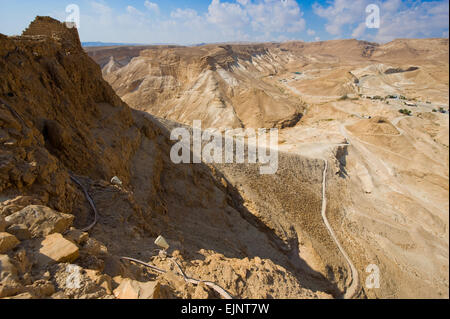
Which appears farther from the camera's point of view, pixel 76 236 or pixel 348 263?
pixel 348 263

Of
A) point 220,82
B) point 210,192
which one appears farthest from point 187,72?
point 210,192

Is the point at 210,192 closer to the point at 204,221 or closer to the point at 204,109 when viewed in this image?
the point at 204,221

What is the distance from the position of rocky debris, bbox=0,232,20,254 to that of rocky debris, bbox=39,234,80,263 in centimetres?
29

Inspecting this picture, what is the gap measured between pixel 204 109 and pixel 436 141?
1222 inches

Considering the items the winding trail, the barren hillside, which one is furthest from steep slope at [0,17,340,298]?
the barren hillside

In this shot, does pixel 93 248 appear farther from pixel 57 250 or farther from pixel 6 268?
pixel 6 268

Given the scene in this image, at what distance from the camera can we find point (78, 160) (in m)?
6.42

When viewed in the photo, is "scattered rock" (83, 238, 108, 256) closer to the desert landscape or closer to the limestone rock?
the desert landscape

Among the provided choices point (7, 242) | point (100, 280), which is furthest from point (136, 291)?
point (7, 242)

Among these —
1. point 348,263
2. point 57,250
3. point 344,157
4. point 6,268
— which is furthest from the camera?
point 344,157

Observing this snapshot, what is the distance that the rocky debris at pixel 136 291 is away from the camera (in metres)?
2.75

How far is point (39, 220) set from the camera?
11.1 feet

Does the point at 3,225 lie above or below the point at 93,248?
above

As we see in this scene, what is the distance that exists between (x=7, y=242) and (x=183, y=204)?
7.09 metres
